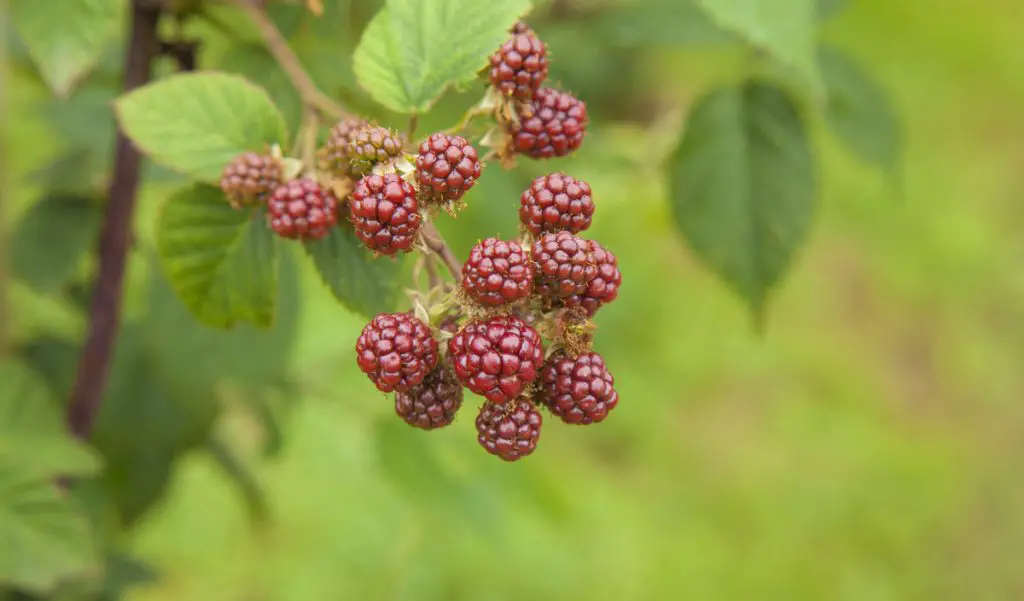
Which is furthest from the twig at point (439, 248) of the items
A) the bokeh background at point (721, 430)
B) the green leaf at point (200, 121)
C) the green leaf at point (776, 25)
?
the bokeh background at point (721, 430)

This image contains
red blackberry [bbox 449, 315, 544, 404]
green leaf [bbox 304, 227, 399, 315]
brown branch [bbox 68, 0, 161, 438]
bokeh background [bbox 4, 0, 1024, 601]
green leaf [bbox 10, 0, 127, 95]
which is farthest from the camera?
bokeh background [bbox 4, 0, 1024, 601]

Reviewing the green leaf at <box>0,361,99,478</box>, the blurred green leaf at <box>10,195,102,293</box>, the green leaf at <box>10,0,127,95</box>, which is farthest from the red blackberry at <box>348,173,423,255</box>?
the blurred green leaf at <box>10,195,102,293</box>

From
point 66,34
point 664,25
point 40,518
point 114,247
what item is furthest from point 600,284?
point 664,25

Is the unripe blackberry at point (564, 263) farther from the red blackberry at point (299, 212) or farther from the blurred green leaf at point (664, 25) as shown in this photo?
the blurred green leaf at point (664, 25)

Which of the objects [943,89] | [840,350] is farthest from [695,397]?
[943,89]

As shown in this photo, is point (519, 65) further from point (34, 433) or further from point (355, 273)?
point (34, 433)

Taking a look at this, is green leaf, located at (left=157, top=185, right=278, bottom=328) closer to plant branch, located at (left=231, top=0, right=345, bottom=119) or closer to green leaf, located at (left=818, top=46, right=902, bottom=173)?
plant branch, located at (left=231, top=0, right=345, bottom=119)

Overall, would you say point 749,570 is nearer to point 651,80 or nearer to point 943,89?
point 651,80
